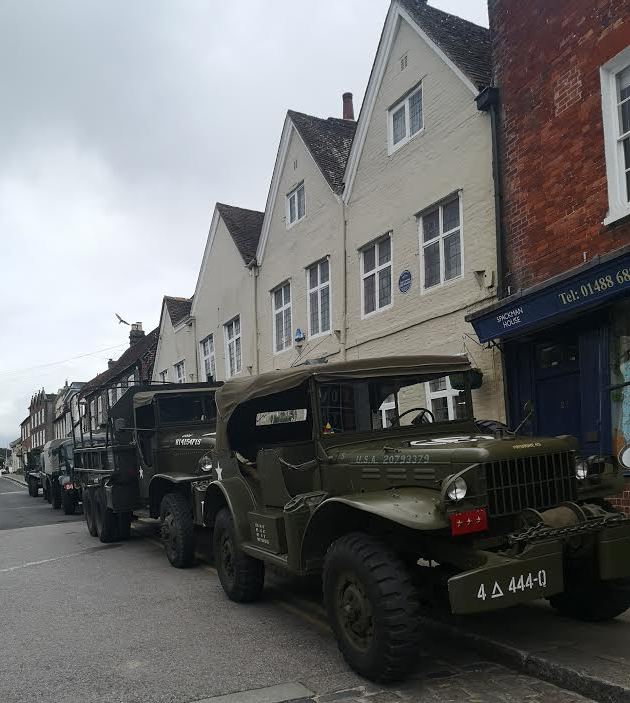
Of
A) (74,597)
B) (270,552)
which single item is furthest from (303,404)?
(74,597)

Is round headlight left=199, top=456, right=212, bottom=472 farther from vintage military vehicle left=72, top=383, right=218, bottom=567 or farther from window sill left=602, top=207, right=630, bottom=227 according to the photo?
window sill left=602, top=207, right=630, bottom=227

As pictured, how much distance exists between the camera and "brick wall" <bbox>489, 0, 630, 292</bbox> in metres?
9.00

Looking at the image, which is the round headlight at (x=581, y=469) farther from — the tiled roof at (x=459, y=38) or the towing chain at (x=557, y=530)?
the tiled roof at (x=459, y=38)

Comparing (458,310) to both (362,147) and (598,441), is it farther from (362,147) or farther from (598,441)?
(362,147)

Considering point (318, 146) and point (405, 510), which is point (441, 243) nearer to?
point (318, 146)

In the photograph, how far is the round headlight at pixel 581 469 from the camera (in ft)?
16.2

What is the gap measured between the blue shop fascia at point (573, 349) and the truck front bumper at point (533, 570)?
4.46 m

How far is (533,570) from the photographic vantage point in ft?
13.4

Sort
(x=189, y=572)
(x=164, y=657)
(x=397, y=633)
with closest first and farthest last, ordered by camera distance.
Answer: (x=397, y=633) → (x=164, y=657) → (x=189, y=572)

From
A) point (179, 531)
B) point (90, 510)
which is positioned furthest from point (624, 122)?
point (90, 510)

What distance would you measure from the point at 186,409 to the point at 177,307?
687 inches

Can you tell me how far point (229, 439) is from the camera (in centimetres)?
698

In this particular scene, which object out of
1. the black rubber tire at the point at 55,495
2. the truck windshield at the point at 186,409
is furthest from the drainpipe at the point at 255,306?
the truck windshield at the point at 186,409

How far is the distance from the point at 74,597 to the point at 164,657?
263 centimetres
